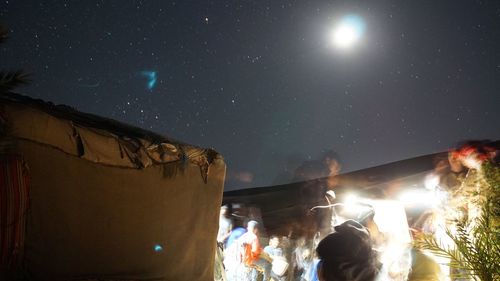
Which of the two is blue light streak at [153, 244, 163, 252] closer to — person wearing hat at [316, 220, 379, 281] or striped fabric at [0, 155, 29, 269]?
striped fabric at [0, 155, 29, 269]

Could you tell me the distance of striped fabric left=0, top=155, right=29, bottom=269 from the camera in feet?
10.5

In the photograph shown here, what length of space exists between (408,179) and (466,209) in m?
3.76

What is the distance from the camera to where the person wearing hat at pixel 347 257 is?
11.0 ft

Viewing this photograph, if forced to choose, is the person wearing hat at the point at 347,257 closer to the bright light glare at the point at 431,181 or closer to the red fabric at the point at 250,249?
the bright light glare at the point at 431,181

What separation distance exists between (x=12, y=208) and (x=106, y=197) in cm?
111

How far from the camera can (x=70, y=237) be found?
12.5ft

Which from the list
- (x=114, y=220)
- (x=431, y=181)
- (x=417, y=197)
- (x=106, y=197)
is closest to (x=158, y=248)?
(x=114, y=220)

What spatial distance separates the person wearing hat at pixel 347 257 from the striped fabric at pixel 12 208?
3430 mm

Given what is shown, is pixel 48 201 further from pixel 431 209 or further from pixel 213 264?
pixel 431 209

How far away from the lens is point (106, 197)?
4.21 meters

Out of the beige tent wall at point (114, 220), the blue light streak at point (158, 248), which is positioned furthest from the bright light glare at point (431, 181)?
the blue light streak at point (158, 248)

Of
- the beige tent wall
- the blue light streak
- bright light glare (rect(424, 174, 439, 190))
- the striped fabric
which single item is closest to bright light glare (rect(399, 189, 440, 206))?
bright light glare (rect(424, 174, 439, 190))

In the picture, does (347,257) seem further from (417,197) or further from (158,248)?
(417,197)

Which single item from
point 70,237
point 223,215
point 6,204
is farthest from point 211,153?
point 223,215
